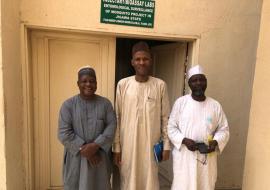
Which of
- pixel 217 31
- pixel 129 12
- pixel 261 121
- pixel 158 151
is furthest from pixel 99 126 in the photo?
pixel 217 31

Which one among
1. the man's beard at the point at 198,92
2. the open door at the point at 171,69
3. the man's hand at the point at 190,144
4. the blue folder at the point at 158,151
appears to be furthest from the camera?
the open door at the point at 171,69

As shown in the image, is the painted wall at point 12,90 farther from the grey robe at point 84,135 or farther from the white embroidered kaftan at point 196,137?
the white embroidered kaftan at point 196,137

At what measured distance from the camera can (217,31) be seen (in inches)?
121

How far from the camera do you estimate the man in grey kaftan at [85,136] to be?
217 cm

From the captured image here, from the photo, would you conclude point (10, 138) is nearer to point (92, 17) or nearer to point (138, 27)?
point (92, 17)

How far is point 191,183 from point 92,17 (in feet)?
7.07

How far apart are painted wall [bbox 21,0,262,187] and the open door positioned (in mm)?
372

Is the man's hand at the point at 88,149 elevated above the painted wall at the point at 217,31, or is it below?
below

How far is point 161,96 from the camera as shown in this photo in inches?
100

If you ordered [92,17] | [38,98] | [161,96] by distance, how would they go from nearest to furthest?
[161,96] < [92,17] < [38,98]

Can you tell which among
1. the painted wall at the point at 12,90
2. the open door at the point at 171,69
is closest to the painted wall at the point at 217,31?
the painted wall at the point at 12,90

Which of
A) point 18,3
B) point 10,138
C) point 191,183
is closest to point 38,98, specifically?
point 10,138

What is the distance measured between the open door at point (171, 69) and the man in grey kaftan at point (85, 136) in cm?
148

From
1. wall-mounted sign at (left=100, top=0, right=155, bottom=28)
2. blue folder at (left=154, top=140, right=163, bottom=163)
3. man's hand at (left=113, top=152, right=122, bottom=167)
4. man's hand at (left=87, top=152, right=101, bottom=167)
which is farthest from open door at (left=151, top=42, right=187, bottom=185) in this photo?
man's hand at (left=87, top=152, right=101, bottom=167)
